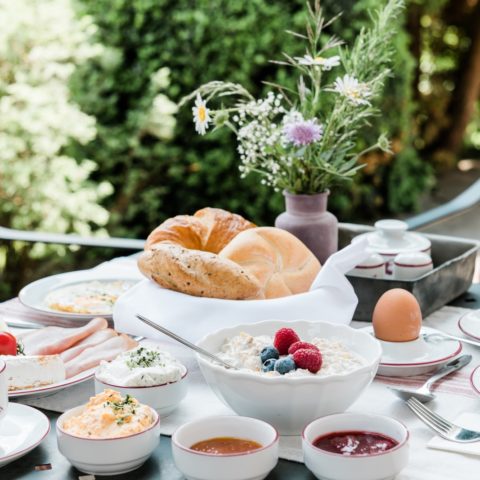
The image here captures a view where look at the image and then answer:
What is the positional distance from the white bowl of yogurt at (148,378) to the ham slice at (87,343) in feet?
0.65

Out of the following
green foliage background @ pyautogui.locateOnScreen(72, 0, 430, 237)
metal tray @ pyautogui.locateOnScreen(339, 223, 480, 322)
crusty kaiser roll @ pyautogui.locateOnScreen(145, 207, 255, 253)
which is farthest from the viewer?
green foliage background @ pyautogui.locateOnScreen(72, 0, 430, 237)

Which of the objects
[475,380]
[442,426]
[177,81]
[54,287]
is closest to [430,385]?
[475,380]

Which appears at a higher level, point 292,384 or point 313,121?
point 313,121

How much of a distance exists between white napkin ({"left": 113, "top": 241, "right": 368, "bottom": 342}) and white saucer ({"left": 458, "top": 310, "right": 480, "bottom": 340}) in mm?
253

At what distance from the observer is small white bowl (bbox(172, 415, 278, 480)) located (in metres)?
1.38

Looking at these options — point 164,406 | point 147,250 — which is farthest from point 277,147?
point 164,406

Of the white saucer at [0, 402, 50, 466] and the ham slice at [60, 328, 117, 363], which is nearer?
the white saucer at [0, 402, 50, 466]

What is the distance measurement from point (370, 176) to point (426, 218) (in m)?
3.19

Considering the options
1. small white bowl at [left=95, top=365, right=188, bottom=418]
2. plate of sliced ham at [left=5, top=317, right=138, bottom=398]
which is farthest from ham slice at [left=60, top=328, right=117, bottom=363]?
small white bowl at [left=95, top=365, right=188, bottom=418]

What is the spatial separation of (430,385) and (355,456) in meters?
0.48

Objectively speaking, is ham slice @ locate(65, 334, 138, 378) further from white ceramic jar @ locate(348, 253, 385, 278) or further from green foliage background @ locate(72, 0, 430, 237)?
green foliage background @ locate(72, 0, 430, 237)

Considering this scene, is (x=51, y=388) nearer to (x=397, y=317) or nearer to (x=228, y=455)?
(x=228, y=455)

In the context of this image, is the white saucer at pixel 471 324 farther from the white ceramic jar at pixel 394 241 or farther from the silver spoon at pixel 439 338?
the white ceramic jar at pixel 394 241

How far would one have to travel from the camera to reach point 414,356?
1908 millimetres
